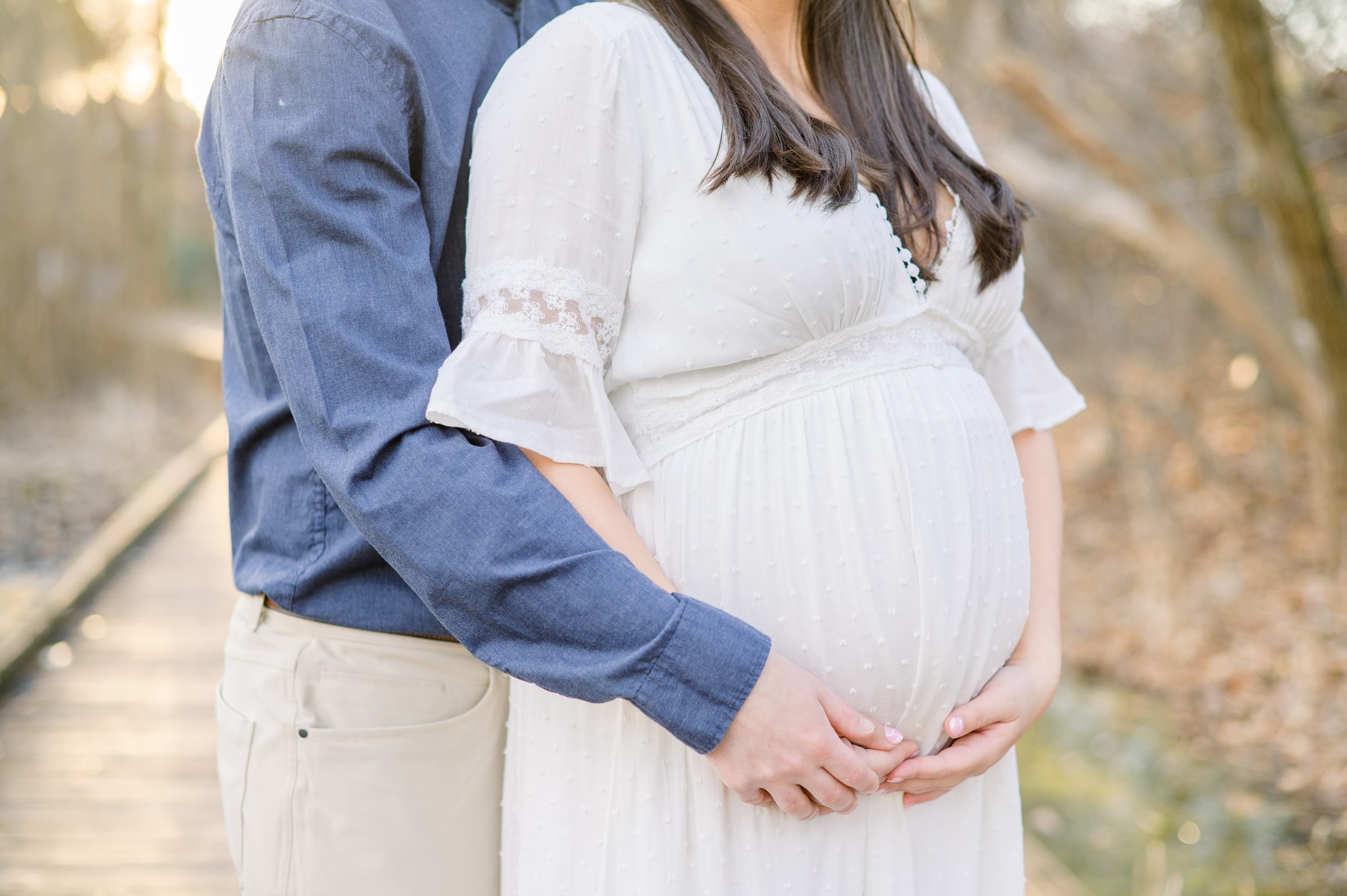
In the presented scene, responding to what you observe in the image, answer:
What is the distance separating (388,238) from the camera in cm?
102

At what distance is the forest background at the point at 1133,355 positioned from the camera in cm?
397

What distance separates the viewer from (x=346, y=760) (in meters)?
1.16

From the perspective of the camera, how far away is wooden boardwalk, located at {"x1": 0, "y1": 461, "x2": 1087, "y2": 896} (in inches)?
124

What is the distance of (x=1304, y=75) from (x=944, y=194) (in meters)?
5.69

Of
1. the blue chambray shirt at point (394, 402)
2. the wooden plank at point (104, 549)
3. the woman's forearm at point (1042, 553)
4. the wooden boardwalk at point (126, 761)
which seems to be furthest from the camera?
the wooden plank at point (104, 549)

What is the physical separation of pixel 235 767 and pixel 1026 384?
3.83 feet

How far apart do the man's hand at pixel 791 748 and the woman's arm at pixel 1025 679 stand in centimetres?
12

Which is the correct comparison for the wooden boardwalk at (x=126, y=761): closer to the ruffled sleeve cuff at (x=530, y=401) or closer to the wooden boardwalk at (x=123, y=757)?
the wooden boardwalk at (x=123, y=757)

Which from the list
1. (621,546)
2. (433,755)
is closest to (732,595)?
(621,546)

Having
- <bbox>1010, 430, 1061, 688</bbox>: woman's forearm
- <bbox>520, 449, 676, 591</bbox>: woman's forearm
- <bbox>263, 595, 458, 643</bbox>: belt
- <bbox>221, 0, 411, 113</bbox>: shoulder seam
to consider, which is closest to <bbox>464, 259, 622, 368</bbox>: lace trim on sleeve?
<bbox>520, 449, 676, 591</bbox>: woman's forearm

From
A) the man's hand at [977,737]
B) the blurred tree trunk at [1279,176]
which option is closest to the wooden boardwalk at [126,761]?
the man's hand at [977,737]

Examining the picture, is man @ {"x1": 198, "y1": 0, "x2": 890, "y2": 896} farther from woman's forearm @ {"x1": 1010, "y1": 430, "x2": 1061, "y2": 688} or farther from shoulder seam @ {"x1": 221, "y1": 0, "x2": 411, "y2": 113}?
woman's forearm @ {"x1": 1010, "y1": 430, "x2": 1061, "y2": 688}

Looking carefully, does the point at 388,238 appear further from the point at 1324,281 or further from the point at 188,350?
the point at 188,350

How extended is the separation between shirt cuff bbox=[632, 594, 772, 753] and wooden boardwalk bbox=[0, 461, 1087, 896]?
7.57 ft
